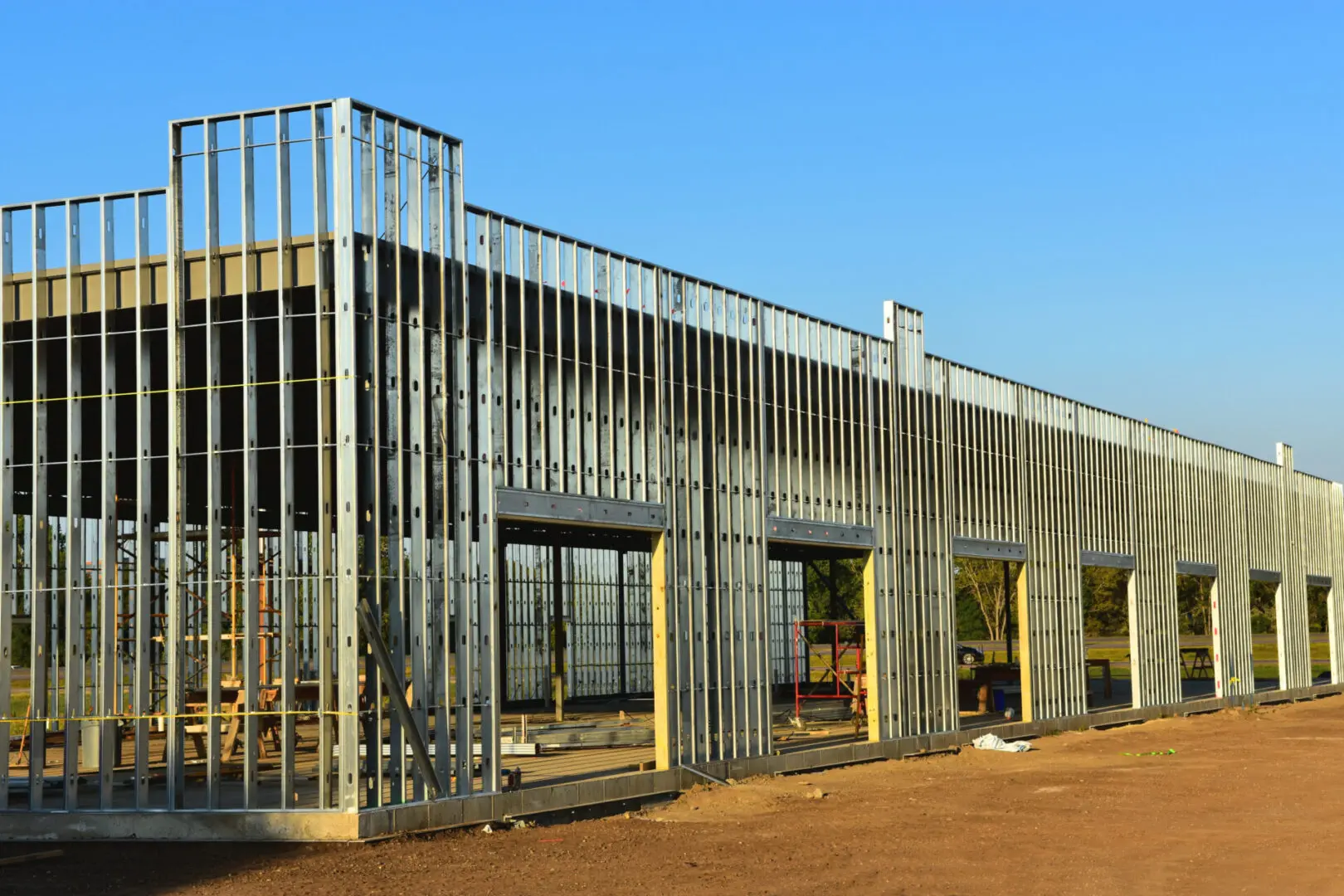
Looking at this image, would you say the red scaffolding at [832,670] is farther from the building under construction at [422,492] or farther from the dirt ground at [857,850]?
the dirt ground at [857,850]

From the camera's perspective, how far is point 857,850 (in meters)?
15.6

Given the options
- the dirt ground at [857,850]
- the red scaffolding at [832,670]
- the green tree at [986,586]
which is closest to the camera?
the dirt ground at [857,850]

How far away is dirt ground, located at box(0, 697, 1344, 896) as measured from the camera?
1345 centimetres

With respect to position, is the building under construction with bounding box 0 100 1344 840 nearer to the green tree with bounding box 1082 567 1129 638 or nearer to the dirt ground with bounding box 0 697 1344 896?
the dirt ground with bounding box 0 697 1344 896

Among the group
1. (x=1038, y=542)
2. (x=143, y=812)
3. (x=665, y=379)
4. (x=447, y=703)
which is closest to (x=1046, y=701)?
(x=1038, y=542)

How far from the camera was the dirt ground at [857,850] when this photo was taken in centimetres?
1345

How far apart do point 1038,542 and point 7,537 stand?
18.9m

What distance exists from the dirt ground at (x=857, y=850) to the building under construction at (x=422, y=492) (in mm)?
616

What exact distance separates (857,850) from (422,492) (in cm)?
567

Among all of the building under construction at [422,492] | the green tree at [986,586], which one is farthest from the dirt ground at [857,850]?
the green tree at [986,586]

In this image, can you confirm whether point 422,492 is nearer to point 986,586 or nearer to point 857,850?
point 857,850

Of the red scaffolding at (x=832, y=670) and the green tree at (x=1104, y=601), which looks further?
the green tree at (x=1104, y=601)

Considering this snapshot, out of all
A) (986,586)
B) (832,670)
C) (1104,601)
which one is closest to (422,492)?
(832,670)

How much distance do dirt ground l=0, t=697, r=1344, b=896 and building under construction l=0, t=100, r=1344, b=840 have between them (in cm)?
62
